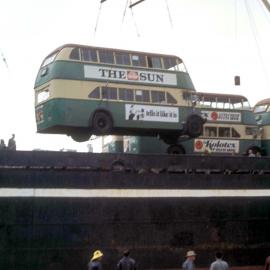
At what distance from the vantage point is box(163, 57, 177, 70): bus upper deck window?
2117cm

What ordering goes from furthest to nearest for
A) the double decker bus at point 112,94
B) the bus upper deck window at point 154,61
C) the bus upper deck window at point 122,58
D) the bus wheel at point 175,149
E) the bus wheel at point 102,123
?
the bus wheel at point 175,149, the bus upper deck window at point 154,61, the bus upper deck window at point 122,58, the bus wheel at point 102,123, the double decker bus at point 112,94

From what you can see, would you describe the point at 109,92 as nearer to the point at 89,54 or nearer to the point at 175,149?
the point at 89,54

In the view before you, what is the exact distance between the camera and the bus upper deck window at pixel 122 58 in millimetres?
20031

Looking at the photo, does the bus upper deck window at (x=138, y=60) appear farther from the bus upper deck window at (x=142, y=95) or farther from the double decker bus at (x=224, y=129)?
the double decker bus at (x=224, y=129)

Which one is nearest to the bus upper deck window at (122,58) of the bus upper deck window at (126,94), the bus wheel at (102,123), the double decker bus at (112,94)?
the double decker bus at (112,94)

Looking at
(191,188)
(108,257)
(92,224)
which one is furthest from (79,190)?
(191,188)

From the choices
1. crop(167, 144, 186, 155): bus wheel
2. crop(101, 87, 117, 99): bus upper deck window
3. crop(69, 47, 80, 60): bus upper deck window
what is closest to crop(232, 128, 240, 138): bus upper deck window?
crop(167, 144, 186, 155): bus wheel

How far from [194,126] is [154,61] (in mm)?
2997

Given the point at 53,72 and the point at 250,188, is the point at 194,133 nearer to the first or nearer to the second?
the point at 250,188

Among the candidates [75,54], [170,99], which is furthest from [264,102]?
[75,54]

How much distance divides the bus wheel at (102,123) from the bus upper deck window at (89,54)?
1.96m

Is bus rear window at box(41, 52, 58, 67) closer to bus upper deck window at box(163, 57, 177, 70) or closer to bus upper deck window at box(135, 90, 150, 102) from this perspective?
bus upper deck window at box(135, 90, 150, 102)

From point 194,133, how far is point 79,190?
7.07 m

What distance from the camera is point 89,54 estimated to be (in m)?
19.5
